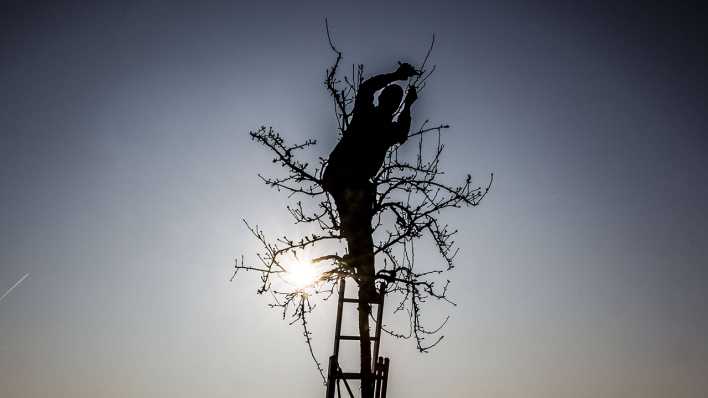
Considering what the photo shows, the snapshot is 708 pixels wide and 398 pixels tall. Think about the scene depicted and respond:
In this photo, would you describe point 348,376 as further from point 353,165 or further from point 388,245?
A: point 353,165

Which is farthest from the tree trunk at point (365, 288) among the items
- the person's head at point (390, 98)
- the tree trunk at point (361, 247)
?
the person's head at point (390, 98)

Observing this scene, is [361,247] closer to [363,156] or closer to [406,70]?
[363,156]

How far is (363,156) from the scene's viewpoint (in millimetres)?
8867

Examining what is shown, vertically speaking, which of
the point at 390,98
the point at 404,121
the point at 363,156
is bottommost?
the point at 363,156

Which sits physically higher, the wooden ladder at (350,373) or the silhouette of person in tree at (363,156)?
the silhouette of person in tree at (363,156)

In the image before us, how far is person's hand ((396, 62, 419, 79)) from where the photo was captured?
8.81 meters

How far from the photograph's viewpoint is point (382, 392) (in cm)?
863

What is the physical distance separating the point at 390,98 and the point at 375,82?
376 mm

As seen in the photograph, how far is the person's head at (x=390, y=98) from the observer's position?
29.3ft

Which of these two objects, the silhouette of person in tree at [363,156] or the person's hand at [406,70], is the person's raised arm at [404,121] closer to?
the silhouette of person in tree at [363,156]

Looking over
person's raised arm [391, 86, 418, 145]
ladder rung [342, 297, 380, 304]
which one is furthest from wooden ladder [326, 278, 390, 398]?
person's raised arm [391, 86, 418, 145]

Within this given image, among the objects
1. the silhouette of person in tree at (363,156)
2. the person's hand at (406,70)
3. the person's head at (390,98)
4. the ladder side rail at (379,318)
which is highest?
the person's hand at (406,70)

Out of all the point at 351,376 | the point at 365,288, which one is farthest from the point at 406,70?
the point at 351,376

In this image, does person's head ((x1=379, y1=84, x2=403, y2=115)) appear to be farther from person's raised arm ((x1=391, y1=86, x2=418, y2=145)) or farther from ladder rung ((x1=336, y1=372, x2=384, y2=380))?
ladder rung ((x1=336, y1=372, x2=384, y2=380))
